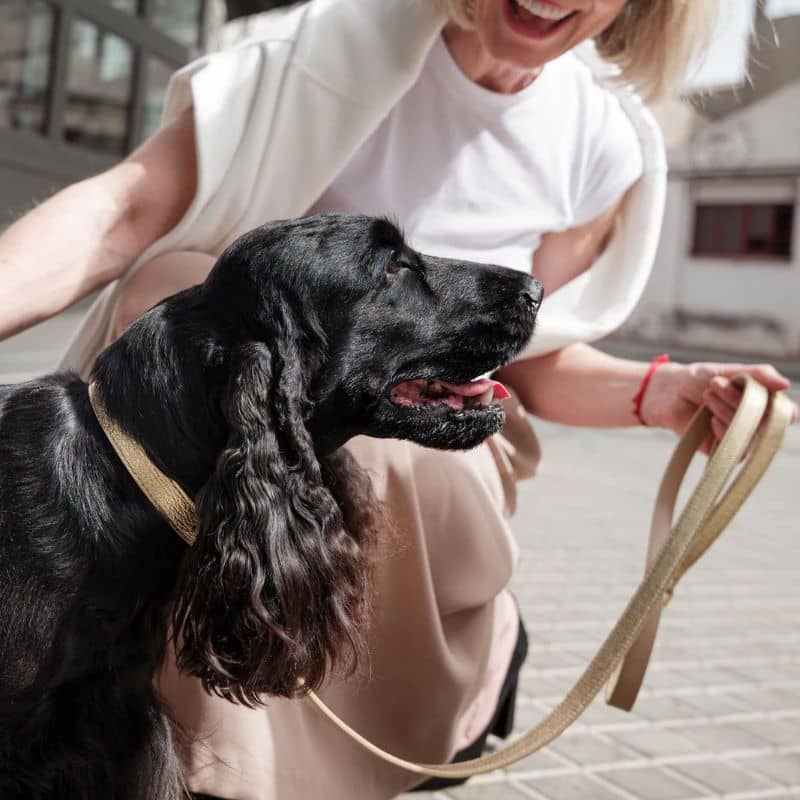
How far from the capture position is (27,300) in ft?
7.18

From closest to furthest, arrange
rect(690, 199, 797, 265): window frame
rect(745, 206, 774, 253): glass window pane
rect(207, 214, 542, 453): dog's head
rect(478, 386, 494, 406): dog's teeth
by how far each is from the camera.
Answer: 1. rect(207, 214, 542, 453): dog's head
2. rect(478, 386, 494, 406): dog's teeth
3. rect(690, 199, 797, 265): window frame
4. rect(745, 206, 774, 253): glass window pane

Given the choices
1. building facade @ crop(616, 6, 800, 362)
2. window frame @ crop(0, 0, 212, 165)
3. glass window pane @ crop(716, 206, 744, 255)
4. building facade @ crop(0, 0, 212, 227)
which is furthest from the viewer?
glass window pane @ crop(716, 206, 744, 255)

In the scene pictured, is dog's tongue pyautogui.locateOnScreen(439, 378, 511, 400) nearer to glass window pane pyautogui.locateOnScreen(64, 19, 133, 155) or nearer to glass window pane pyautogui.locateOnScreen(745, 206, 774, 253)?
glass window pane pyautogui.locateOnScreen(64, 19, 133, 155)

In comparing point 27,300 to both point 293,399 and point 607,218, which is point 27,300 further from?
point 607,218

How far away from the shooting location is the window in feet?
76.6

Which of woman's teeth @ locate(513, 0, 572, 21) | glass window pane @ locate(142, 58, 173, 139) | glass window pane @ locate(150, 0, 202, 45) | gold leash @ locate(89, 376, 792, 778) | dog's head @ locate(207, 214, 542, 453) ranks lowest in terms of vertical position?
glass window pane @ locate(142, 58, 173, 139)

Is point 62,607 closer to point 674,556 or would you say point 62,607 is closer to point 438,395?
point 438,395

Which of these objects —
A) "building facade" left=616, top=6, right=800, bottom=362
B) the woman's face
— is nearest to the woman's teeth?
the woman's face

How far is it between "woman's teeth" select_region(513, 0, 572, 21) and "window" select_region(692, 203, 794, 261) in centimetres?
2206

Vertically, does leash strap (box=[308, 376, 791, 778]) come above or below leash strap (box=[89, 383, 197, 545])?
below

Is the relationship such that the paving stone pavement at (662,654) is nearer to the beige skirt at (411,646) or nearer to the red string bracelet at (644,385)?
the beige skirt at (411,646)

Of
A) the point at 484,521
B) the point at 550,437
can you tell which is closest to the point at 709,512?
the point at 484,521

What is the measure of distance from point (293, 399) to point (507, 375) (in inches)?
57.2

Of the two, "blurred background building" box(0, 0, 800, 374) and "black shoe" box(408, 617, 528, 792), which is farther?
"blurred background building" box(0, 0, 800, 374)
